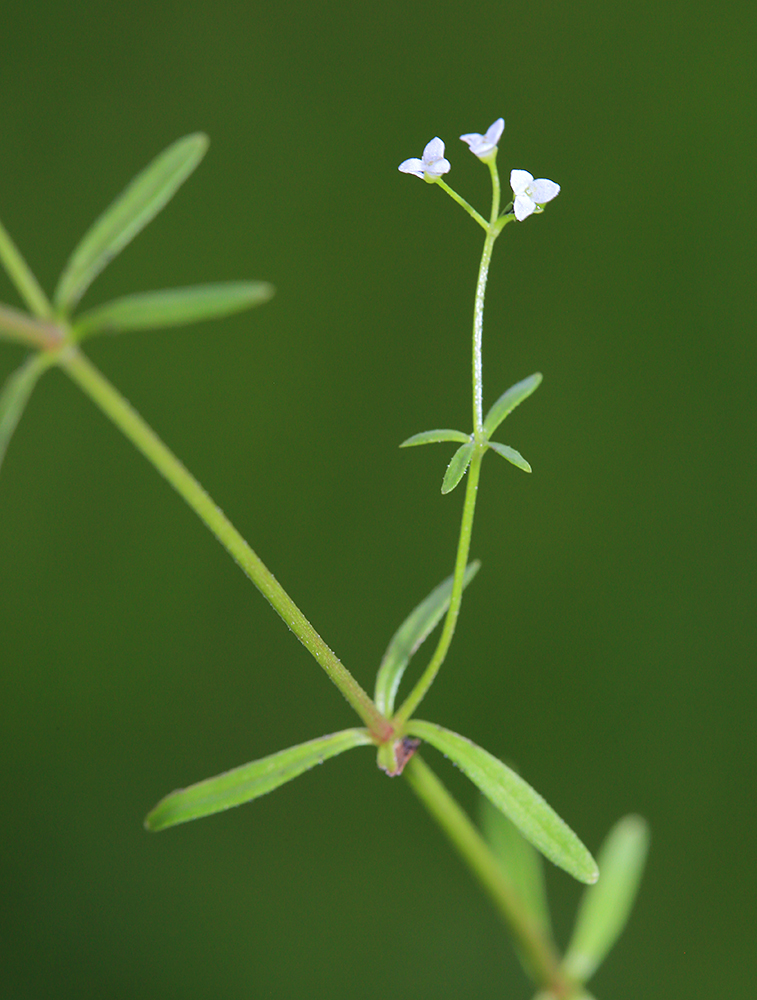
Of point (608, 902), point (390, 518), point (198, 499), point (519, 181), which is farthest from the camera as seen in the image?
point (390, 518)

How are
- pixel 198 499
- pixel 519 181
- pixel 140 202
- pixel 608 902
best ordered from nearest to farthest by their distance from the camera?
pixel 198 499, pixel 519 181, pixel 140 202, pixel 608 902

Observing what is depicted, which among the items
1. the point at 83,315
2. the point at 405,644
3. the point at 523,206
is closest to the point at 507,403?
the point at 523,206

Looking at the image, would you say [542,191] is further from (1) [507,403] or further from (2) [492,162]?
(1) [507,403]

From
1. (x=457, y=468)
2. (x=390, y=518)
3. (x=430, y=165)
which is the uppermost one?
(x=390, y=518)

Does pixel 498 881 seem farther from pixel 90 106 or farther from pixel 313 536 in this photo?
pixel 90 106

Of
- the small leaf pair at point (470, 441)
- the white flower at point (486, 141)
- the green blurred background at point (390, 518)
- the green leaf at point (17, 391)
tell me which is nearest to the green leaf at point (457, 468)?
the small leaf pair at point (470, 441)

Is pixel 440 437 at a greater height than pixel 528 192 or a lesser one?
lesser

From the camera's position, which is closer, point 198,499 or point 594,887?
point 198,499
